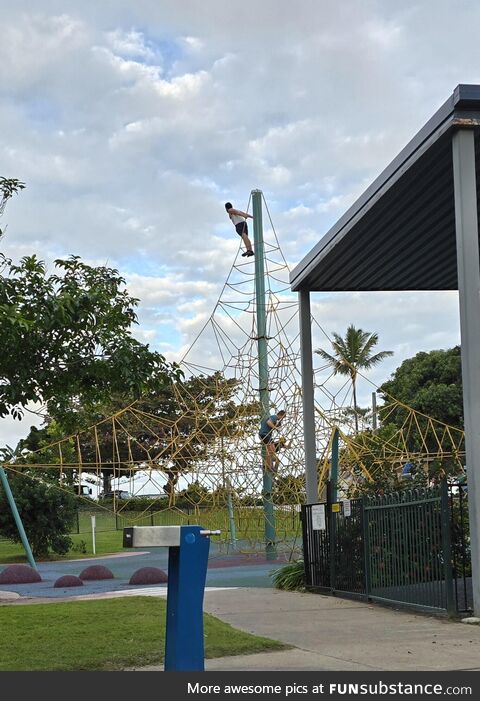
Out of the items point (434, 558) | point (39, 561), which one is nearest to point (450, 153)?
point (434, 558)

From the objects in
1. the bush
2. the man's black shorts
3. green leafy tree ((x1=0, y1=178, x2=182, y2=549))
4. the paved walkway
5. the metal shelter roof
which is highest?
the man's black shorts

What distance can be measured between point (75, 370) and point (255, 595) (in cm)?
613

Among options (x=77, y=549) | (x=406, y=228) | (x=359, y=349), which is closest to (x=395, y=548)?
(x=406, y=228)

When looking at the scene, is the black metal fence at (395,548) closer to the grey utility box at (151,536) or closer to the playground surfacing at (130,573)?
the playground surfacing at (130,573)

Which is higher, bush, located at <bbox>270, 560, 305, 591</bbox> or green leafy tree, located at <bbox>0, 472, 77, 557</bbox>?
green leafy tree, located at <bbox>0, 472, 77, 557</bbox>

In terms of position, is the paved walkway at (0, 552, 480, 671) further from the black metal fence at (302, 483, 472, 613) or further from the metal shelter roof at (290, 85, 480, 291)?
the metal shelter roof at (290, 85, 480, 291)

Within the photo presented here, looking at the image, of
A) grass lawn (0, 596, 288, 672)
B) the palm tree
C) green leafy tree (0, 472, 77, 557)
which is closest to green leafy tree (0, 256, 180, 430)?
grass lawn (0, 596, 288, 672)

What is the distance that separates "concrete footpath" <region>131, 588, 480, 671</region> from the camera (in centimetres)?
792

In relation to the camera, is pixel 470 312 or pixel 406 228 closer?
pixel 470 312

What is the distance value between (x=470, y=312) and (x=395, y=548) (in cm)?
342

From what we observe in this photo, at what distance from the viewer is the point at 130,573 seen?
21.4m

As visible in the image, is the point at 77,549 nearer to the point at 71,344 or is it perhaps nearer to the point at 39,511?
the point at 39,511

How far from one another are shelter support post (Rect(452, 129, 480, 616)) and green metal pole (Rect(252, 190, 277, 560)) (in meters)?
11.3

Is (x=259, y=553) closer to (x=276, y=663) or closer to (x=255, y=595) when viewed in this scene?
(x=255, y=595)
